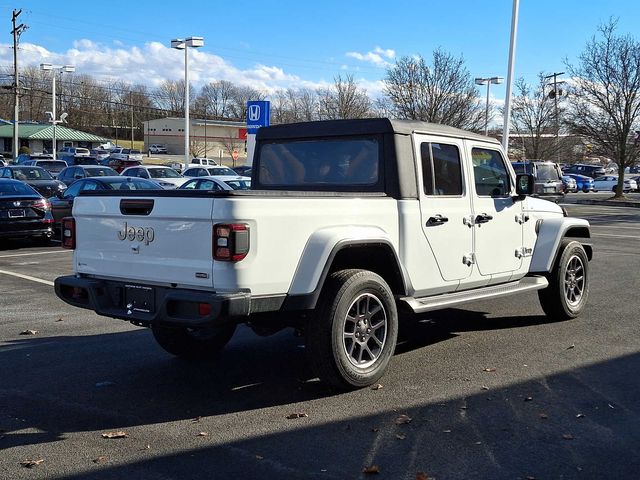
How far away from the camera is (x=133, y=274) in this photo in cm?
512

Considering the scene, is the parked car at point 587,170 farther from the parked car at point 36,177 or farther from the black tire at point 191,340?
the black tire at point 191,340

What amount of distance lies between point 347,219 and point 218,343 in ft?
6.90

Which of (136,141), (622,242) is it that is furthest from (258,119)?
(136,141)

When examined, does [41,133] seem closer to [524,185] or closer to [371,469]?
[524,185]

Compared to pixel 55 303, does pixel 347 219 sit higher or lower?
higher

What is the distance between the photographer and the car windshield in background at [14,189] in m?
15.3

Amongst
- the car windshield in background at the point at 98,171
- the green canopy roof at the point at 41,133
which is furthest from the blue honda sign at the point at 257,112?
the green canopy roof at the point at 41,133

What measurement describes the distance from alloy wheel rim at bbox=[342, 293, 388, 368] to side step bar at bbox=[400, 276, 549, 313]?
40 centimetres

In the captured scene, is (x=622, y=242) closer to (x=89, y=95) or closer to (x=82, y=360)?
(x=82, y=360)

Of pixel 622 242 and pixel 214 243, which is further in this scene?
pixel 622 242

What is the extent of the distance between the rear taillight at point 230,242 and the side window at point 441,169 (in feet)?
6.85

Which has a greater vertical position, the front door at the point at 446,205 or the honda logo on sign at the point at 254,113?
the honda logo on sign at the point at 254,113

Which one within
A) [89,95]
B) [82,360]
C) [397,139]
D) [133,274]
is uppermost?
[89,95]

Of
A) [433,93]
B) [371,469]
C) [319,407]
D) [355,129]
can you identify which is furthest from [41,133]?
[371,469]
